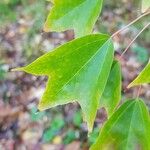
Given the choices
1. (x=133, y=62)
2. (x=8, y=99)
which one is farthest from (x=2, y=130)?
(x=133, y=62)

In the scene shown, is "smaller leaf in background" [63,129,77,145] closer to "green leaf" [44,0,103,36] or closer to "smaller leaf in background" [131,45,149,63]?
"smaller leaf in background" [131,45,149,63]

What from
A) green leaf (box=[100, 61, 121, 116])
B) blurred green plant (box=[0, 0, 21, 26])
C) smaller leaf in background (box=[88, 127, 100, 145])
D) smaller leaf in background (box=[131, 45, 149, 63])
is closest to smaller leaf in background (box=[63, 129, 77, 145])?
smaller leaf in background (box=[88, 127, 100, 145])

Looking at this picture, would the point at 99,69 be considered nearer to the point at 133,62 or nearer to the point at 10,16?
the point at 133,62

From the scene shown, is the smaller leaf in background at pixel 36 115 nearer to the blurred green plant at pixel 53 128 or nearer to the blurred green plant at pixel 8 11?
the blurred green plant at pixel 53 128

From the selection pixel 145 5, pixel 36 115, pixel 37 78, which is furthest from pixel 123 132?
pixel 37 78

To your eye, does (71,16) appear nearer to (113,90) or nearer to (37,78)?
(113,90)

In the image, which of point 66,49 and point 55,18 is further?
point 55,18
